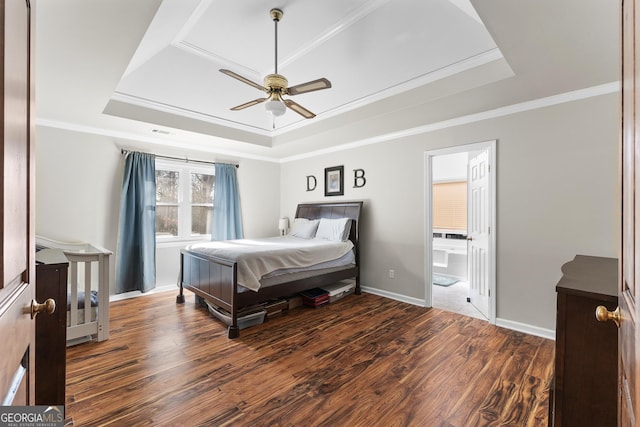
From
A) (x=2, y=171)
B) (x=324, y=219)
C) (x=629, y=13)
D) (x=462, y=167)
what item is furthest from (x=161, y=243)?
(x=462, y=167)

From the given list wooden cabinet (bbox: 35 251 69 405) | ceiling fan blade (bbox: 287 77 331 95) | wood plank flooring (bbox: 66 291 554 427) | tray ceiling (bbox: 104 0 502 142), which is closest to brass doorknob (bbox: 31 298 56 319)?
wooden cabinet (bbox: 35 251 69 405)

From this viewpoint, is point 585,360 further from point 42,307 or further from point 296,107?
point 296,107

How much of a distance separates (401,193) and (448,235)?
2444mm

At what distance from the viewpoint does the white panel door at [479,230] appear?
11.0 feet

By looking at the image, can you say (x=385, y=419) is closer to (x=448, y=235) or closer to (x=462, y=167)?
(x=448, y=235)

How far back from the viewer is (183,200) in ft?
15.3

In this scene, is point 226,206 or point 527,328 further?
point 226,206

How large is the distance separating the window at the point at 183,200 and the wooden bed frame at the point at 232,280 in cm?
97

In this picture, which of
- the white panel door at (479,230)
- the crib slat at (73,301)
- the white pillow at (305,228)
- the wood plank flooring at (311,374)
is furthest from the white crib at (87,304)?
the white panel door at (479,230)

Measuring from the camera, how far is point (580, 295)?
1.13 metres

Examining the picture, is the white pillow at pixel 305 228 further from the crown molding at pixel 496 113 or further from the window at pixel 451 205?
the window at pixel 451 205

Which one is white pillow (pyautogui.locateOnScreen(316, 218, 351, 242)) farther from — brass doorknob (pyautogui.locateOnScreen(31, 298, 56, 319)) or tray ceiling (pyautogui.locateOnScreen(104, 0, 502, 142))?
brass doorknob (pyautogui.locateOnScreen(31, 298, 56, 319))

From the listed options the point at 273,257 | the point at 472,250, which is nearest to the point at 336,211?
the point at 273,257

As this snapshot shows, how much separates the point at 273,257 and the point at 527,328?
271 cm
